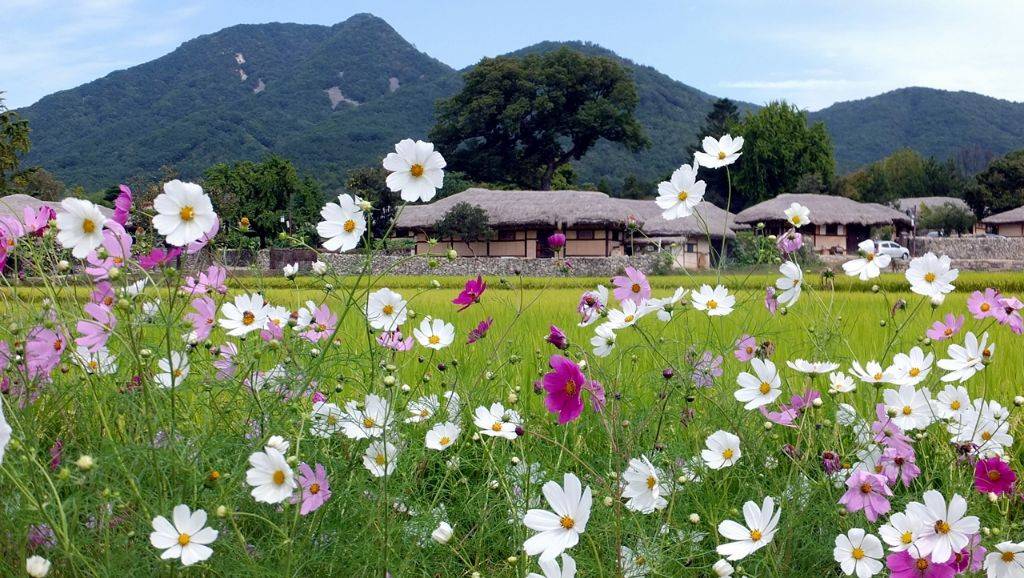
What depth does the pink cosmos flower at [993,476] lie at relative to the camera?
1.49 m

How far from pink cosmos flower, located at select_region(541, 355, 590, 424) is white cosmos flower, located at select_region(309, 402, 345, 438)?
0.48 m

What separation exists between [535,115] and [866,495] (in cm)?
4064

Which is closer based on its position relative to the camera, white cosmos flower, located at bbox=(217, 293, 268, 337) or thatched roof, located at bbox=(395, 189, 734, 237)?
white cosmos flower, located at bbox=(217, 293, 268, 337)

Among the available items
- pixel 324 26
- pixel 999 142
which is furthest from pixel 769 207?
pixel 324 26

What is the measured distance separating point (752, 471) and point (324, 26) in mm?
126590

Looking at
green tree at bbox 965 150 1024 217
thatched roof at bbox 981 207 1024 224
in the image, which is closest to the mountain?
green tree at bbox 965 150 1024 217

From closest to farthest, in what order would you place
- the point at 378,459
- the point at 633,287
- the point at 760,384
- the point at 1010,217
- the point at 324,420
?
the point at 378,459, the point at 760,384, the point at 324,420, the point at 633,287, the point at 1010,217

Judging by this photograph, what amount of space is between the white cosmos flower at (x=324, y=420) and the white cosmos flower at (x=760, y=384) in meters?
0.82

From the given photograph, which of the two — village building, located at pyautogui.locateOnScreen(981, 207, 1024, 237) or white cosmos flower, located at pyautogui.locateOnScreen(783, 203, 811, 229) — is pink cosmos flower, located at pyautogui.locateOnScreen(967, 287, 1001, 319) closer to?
white cosmos flower, located at pyautogui.locateOnScreen(783, 203, 811, 229)

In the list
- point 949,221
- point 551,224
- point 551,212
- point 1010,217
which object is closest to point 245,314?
point 551,212

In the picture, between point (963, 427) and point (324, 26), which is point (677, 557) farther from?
point (324, 26)

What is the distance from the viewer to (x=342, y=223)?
1.41 meters

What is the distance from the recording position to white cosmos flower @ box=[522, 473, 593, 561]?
1.10 meters

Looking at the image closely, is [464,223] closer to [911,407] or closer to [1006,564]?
[911,407]
